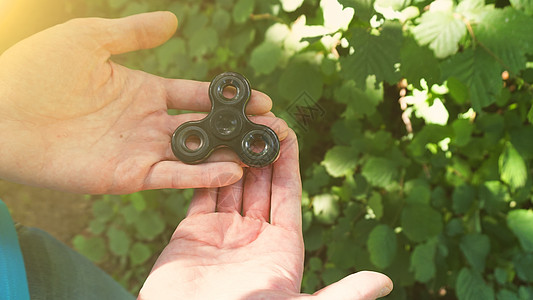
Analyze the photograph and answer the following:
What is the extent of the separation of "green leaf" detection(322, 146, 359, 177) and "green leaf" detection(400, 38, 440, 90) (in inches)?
15.4

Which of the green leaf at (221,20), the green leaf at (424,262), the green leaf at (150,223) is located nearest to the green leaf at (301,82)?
the green leaf at (221,20)

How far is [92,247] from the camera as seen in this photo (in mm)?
2164

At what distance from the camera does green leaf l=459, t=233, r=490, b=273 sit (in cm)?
133

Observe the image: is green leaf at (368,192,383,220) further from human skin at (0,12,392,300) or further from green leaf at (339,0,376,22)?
green leaf at (339,0,376,22)

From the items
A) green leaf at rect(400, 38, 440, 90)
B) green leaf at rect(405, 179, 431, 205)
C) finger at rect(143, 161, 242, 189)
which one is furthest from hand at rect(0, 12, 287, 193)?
green leaf at rect(405, 179, 431, 205)

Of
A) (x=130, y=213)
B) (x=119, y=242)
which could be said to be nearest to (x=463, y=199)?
(x=130, y=213)

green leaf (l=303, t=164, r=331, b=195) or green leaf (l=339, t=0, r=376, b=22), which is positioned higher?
green leaf (l=339, t=0, r=376, b=22)

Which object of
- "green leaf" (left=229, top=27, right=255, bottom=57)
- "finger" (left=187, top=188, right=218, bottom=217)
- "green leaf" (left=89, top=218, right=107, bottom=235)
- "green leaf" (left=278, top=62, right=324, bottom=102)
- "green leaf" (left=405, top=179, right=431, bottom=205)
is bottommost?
"green leaf" (left=89, top=218, right=107, bottom=235)

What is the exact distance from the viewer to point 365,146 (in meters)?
1.44

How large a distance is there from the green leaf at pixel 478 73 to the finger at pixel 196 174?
626 mm

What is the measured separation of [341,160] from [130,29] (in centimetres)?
→ 80

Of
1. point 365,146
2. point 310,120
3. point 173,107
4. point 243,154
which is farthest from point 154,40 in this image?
point 365,146

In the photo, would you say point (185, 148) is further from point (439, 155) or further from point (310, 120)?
point (439, 155)

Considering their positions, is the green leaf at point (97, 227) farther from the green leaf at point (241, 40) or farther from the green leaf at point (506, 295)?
the green leaf at point (506, 295)
